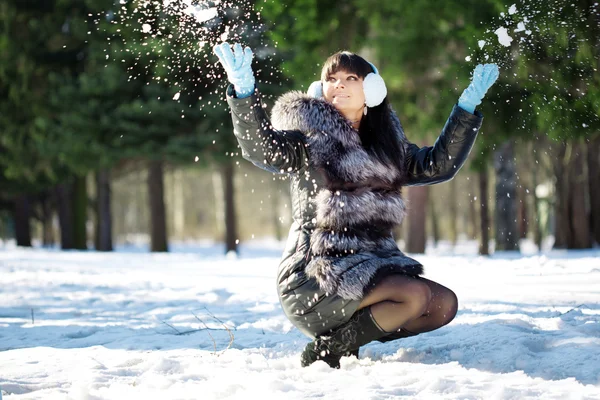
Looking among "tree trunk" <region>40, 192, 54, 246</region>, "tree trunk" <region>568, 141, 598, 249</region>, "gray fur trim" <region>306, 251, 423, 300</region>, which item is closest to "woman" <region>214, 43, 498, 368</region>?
"gray fur trim" <region>306, 251, 423, 300</region>

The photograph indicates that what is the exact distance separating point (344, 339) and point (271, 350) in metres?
0.84

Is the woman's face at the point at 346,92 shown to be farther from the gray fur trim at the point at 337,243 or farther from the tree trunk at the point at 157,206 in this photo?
the tree trunk at the point at 157,206

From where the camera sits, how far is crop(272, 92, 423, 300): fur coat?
3438 mm

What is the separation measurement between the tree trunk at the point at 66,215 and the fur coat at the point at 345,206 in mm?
20314

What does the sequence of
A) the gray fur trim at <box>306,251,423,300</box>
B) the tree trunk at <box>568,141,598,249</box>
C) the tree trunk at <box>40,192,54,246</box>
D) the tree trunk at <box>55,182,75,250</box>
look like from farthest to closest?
the tree trunk at <box>40,192,54,246</box> → the tree trunk at <box>55,182,75,250</box> → the tree trunk at <box>568,141,598,249</box> → the gray fur trim at <box>306,251,423,300</box>

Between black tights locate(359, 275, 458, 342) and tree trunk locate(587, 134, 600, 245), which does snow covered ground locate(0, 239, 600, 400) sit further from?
tree trunk locate(587, 134, 600, 245)

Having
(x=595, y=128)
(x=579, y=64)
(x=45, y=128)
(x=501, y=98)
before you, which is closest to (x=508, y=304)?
(x=579, y=64)

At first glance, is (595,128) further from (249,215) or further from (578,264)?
(249,215)

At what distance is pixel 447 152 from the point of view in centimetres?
374

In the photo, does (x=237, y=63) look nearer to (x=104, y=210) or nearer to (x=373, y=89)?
(x=373, y=89)

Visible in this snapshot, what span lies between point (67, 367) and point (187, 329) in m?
1.49

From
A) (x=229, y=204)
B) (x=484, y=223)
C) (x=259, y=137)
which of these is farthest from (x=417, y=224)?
(x=259, y=137)

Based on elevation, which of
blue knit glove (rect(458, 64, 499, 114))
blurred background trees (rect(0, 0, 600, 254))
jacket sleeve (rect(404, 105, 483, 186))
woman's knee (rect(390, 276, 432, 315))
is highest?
Result: blurred background trees (rect(0, 0, 600, 254))

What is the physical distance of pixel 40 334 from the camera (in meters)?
5.18
